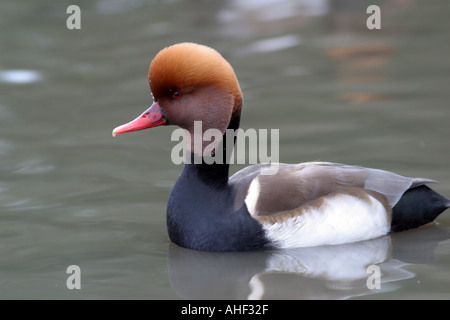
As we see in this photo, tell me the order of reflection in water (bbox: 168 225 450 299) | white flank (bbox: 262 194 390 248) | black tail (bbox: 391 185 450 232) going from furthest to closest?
black tail (bbox: 391 185 450 232) → white flank (bbox: 262 194 390 248) → reflection in water (bbox: 168 225 450 299)

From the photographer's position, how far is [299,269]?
5629 mm

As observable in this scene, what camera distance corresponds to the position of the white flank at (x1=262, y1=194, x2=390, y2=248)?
5.83 m

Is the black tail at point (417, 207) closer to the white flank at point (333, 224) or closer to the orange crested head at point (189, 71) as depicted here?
the white flank at point (333, 224)

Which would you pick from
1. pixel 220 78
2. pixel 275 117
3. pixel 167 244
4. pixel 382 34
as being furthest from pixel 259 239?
pixel 382 34

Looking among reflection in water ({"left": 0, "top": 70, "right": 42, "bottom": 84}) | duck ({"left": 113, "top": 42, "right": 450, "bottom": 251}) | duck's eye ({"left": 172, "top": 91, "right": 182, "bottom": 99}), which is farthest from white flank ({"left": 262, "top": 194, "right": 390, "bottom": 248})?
reflection in water ({"left": 0, "top": 70, "right": 42, "bottom": 84})

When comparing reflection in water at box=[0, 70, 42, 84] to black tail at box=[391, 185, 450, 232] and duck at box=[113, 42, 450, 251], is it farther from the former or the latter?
black tail at box=[391, 185, 450, 232]

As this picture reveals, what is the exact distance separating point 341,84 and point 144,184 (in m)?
3.36

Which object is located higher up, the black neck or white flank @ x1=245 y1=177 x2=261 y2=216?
the black neck

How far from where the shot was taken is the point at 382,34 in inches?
456

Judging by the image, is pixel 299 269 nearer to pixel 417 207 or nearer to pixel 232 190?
pixel 232 190

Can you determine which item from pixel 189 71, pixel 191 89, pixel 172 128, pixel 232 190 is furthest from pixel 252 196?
pixel 172 128

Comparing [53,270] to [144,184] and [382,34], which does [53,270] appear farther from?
[382,34]

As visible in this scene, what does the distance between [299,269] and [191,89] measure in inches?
54.7

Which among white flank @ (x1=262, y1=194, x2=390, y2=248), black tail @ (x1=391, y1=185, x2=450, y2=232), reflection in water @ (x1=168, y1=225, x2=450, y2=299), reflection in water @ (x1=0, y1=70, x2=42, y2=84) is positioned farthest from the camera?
reflection in water @ (x1=0, y1=70, x2=42, y2=84)
